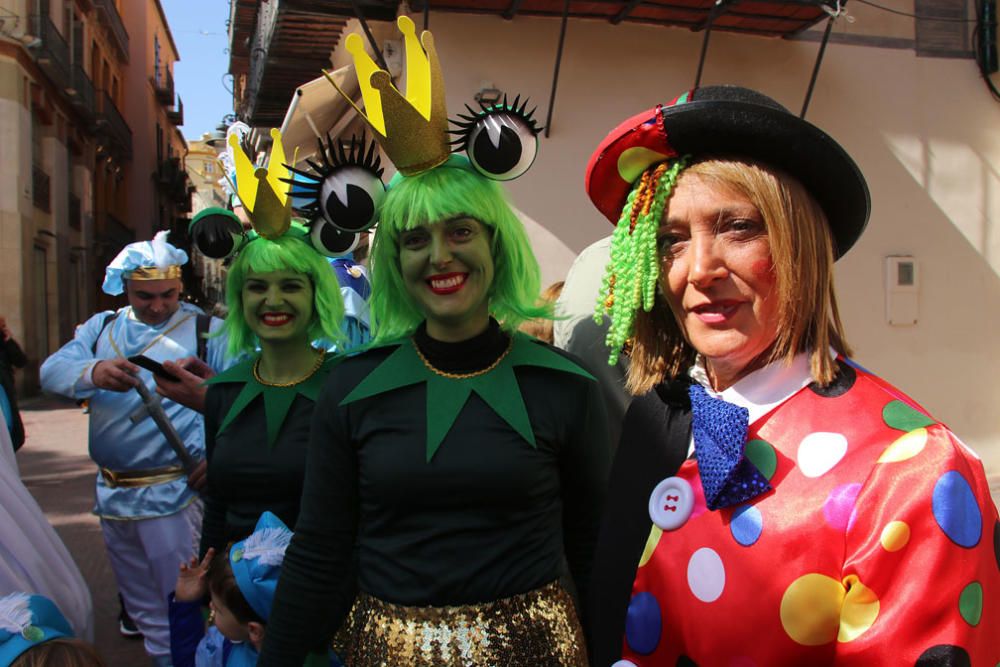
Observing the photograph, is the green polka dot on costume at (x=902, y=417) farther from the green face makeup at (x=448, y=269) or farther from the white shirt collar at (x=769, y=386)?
the green face makeup at (x=448, y=269)

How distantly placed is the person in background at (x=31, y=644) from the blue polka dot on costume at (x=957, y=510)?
171cm

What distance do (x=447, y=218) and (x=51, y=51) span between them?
19.3 m

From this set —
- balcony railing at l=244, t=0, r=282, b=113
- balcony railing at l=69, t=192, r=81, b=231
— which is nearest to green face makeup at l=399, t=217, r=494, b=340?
balcony railing at l=244, t=0, r=282, b=113

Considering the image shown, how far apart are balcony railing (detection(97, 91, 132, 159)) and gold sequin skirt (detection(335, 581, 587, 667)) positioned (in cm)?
2470

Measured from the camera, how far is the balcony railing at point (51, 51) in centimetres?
1644

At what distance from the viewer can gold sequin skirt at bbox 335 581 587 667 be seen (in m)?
1.58

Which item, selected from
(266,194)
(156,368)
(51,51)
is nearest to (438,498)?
(266,194)

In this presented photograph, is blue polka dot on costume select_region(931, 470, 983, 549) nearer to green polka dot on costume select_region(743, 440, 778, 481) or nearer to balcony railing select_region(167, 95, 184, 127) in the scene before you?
green polka dot on costume select_region(743, 440, 778, 481)

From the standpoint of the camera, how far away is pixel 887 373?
6.79 m

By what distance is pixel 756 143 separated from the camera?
1151 millimetres

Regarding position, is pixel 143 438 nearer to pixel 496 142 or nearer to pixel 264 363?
pixel 264 363

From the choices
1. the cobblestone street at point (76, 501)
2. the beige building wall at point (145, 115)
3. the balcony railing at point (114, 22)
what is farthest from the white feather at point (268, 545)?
the beige building wall at point (145, 115)

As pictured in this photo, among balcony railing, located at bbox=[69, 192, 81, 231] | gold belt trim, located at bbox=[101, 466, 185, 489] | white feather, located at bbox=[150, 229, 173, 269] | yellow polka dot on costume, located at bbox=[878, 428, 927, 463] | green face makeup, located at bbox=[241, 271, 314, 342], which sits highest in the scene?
balcony railing, located at bbox=[69, 192, 81, 231]

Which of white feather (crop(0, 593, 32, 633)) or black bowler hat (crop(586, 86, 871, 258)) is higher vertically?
black bowler hat (crop(586, 86, 871, 258))
